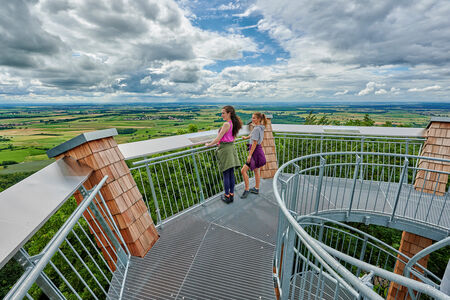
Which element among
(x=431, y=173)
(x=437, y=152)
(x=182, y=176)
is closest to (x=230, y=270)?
(x=182, y=176)

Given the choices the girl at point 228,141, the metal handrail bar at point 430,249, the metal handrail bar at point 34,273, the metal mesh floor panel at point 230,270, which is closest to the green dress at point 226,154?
the girl at point 228,141

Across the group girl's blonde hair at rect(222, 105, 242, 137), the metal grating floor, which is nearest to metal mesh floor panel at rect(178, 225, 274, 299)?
the metal grating floor

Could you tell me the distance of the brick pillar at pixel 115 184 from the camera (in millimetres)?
2926

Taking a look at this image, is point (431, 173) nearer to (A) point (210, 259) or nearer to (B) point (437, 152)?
(B) point (437, 152)

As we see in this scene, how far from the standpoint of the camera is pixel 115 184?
317 centimetres

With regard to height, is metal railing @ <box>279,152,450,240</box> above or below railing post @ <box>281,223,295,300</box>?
below

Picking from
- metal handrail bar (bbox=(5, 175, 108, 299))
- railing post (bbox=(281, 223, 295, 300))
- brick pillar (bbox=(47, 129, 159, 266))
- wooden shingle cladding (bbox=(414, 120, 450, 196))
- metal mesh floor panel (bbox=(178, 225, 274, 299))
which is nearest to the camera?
metal handrail bar (bbox=(5, 175, 108, 299))

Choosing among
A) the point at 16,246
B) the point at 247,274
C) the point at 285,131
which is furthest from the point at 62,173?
the point at 285,131

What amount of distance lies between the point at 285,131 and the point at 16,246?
6.20m

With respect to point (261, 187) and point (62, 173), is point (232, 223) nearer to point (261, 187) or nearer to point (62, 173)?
point (261, 187)

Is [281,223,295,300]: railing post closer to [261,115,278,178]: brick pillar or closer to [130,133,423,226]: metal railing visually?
[130,133,423,226]: metal railing

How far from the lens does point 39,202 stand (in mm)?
1606

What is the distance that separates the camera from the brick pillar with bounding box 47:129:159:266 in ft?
9.60

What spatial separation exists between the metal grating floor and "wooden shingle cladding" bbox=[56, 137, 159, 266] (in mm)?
260
